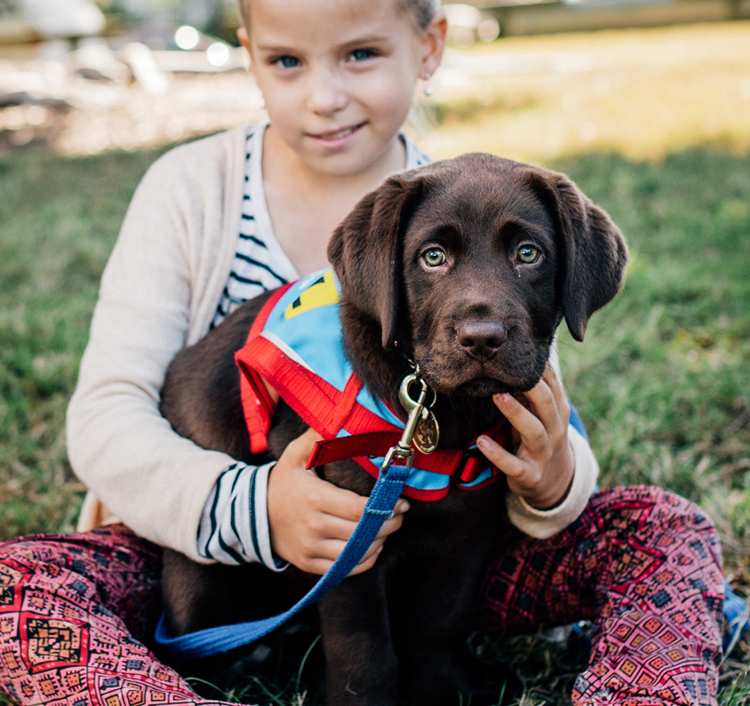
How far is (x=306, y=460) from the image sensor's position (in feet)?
6.66

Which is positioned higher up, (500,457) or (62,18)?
(62,18)

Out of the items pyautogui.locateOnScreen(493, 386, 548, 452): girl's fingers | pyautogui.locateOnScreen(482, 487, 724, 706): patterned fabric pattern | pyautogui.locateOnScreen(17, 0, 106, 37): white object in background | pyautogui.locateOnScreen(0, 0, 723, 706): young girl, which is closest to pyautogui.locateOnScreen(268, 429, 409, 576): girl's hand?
pyautogui.locateOnScreen(0, 0, 723, 706): young girl

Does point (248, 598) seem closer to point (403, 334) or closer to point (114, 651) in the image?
point (114, 651)

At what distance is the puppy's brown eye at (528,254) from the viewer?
192cm

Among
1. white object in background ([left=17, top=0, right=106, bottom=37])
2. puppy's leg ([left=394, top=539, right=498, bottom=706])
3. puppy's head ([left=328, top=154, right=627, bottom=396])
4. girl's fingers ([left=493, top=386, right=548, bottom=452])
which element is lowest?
puppy's leg ([left=394, top=539, right=498, bottom=706])

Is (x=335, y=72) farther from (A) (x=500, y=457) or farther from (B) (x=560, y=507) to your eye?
(B) (x=560, y=507)

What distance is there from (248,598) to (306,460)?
648 mm

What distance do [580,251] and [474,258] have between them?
26 centimetres

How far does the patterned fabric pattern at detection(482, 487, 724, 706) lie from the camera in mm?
1905

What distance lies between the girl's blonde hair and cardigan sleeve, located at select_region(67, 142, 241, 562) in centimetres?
49

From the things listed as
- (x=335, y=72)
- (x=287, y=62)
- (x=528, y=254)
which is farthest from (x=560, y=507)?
(x=287, y=62)

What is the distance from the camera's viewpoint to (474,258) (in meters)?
1.88

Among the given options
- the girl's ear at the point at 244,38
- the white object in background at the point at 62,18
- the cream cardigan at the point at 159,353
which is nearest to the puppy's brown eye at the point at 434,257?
the cream cardigan at the point at 159,353

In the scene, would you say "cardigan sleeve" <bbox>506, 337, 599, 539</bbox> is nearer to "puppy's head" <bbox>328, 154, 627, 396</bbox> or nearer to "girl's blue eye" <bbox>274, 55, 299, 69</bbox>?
"puppy's head" <bbox>328, 154, 627, 396</bbox>
